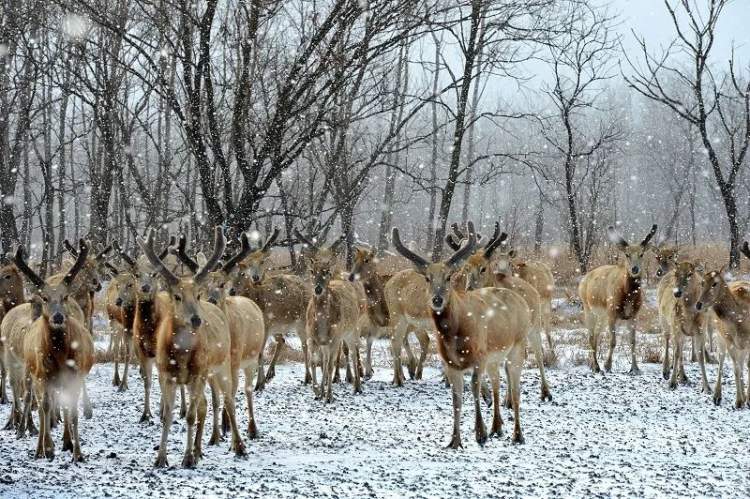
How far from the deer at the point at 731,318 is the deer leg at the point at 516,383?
11.4 feet

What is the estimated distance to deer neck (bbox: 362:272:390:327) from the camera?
13.2m

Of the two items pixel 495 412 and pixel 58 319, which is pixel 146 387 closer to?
pixel 58 319

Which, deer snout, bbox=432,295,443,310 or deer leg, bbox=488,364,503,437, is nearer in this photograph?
deer snout, bbox=432,295,443,310

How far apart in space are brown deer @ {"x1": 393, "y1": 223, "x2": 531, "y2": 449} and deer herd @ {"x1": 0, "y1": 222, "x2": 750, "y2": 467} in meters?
0.01

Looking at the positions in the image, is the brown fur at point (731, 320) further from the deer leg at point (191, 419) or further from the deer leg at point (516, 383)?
the deer leg at point (191, 419)

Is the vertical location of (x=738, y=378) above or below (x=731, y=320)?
below

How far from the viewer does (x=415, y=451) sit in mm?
8211

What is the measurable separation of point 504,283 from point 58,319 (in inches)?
253

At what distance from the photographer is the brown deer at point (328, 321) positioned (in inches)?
440

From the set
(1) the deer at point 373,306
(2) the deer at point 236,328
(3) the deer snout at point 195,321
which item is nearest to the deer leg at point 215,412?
(2) the deer at point 236,328

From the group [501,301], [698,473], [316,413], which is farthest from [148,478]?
[698,473]

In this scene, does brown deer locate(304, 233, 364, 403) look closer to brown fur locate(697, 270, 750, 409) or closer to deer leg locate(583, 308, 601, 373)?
deer leg locate(583, 308, 601, 373)

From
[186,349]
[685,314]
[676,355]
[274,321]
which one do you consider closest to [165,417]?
[186,349]

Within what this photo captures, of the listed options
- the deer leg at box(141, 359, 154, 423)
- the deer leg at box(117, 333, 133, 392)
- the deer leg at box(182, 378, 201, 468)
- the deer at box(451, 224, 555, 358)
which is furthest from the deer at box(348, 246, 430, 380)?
the deer leg at box(182, 378, 201, 468)
